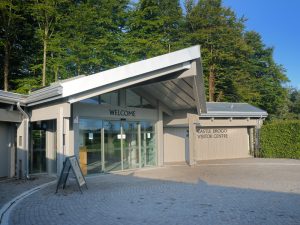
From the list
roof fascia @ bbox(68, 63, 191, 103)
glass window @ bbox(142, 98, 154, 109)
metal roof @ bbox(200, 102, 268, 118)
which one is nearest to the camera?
roof fascia @ bbox(68, 63, 191, 103)

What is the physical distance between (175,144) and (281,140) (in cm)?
651

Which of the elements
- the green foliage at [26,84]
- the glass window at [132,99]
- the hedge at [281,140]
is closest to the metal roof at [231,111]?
the hedge at [281,140]

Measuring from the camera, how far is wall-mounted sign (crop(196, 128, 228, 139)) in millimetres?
19969

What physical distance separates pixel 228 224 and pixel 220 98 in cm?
2651

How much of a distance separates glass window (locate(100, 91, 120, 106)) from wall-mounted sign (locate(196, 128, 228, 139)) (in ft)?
25.9

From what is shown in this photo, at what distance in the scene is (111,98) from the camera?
44.0 feet

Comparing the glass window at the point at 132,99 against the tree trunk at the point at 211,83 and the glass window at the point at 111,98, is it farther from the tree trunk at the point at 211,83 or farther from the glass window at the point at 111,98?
the tree trunk at the point at 211,83

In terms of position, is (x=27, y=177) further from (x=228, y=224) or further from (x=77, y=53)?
(x=77, y=53)

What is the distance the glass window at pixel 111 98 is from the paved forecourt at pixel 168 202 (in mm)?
3360

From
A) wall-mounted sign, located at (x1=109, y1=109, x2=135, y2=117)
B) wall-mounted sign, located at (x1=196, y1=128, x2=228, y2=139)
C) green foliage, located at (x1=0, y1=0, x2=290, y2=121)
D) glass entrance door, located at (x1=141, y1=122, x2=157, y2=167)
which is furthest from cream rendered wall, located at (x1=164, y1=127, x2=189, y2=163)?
green foliage, located at (x1=0, y1=0, x2=290, y2=121)

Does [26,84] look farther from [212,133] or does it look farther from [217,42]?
[217,42]

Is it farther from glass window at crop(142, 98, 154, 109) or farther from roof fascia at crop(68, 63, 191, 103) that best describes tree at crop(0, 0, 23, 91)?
roof fascia at crop(68, 63, 191, 103)

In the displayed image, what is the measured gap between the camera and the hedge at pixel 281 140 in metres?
18.4

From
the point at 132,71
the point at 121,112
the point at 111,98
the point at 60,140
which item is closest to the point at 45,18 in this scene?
the point at 111,98
